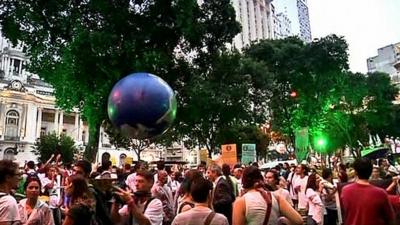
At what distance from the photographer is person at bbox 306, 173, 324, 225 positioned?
6899mm

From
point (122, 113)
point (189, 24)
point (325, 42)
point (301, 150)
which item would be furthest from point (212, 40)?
point (122, 113)

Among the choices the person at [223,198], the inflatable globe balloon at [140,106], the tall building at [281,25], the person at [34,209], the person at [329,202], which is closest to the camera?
the person at [34,209]

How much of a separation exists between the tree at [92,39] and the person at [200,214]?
11716 mm

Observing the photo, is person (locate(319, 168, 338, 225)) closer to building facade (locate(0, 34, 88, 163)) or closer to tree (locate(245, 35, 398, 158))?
tree (locate(245, 35, 398, 158))

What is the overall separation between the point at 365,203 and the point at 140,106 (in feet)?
9.79

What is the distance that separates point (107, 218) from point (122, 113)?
5.69ft

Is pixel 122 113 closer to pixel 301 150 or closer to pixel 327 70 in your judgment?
pixel 301 150

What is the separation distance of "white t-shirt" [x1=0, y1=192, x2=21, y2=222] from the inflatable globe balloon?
1.96 metres

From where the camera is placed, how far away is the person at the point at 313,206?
6.90 meters

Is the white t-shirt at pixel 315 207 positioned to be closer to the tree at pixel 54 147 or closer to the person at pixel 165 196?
the person at pixel 165 196

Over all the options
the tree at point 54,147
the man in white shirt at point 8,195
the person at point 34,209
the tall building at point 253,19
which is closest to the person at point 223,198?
the person at point 34,209

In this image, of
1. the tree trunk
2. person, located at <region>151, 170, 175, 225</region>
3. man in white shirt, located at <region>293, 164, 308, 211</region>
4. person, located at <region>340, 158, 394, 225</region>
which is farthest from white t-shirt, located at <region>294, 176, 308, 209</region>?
the tree trunk

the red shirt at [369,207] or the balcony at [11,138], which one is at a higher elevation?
Result: the balcony at [11,138]

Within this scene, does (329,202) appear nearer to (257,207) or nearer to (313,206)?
(313,206)
